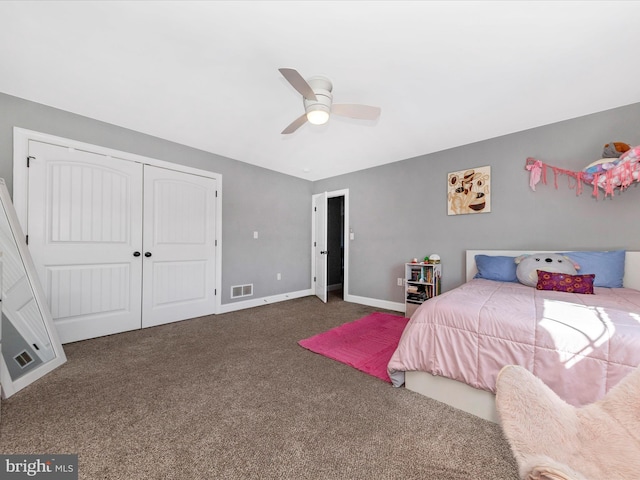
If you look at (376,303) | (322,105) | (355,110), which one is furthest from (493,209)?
(322,105)

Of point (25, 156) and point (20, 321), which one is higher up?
point (25, 156)

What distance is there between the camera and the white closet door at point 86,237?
2557 mm

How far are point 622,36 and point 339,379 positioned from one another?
312cm

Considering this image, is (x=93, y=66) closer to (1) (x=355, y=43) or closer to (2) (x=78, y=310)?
(1) (x=355, y=43)

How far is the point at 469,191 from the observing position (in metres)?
3.45

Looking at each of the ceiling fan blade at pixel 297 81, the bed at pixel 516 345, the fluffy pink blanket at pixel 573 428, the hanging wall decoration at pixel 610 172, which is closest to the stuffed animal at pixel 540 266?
the bed at pixel 516 345

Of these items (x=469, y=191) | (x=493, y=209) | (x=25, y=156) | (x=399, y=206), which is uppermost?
(x=25, y=156)

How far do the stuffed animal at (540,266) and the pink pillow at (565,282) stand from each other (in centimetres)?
10

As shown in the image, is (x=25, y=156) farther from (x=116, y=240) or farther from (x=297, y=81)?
(x=297, y=81)

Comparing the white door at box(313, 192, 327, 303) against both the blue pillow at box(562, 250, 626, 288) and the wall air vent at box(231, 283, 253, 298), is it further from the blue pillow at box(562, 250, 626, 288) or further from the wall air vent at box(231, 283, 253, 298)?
the blue pillow at box(562, 250, 626, 288)

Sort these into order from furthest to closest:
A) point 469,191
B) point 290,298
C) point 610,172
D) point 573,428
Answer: point 290,298 < point 469,191 < point 610,172 < point 573,428

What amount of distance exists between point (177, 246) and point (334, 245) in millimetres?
3644

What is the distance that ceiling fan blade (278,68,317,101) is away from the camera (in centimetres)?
164

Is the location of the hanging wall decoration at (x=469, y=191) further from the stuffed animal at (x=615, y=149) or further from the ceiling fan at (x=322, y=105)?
the ceiling fan at (x=322, y=105)
